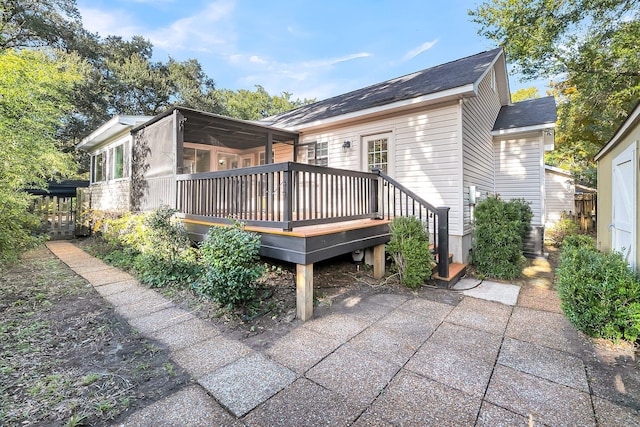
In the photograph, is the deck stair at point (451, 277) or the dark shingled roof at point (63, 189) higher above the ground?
the dark shingled roof at point (63, 189)

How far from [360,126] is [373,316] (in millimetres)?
5028

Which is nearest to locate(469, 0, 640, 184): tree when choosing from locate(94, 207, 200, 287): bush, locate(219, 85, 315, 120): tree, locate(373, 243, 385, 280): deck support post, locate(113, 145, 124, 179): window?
locate(373, 243, 385, 280): deck support post

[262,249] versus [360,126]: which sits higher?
[360,126]

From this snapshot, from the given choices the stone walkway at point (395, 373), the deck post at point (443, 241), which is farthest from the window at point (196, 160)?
the deck post at point (443, 241)

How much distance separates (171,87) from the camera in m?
22.2

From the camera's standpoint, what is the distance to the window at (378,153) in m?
6.81

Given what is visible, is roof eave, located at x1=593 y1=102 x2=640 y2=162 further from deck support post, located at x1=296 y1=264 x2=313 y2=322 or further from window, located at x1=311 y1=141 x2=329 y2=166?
window, located at x1=311 y1=141 x2=329 y2=166

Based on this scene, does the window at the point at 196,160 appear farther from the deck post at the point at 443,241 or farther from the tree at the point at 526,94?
the tree at the point at 526,94

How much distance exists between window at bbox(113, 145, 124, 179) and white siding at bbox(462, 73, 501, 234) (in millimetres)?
9787

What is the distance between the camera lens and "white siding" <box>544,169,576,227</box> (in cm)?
1115

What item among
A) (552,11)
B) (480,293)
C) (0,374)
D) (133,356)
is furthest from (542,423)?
(552,11)

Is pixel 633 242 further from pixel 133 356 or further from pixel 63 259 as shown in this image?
pixel 63 259

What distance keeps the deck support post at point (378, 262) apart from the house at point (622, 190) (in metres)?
3.04

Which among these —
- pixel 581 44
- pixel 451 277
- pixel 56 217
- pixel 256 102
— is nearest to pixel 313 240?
pixel 451 277
